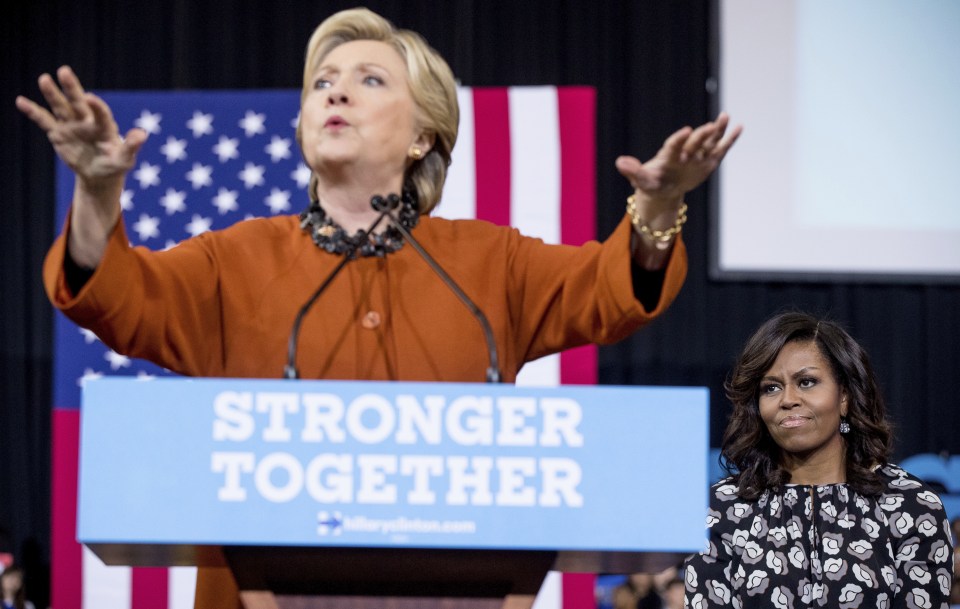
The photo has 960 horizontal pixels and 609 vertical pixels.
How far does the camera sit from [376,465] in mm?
1132

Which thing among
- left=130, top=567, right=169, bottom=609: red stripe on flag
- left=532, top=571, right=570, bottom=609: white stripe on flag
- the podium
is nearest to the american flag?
left=130, top=567, right=169, bottom=609: red stripe on flag

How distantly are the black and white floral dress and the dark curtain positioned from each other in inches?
101

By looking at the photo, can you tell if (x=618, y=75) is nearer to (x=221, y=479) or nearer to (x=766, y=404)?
(x=766, y=404)

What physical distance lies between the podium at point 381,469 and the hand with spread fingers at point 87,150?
0.92 ft

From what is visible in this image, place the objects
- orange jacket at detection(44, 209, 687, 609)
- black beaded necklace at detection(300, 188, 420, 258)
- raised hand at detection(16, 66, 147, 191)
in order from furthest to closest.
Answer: black beaded necklace at detection(300, 188, 420, 258)
orange jacket at detection(44, 209, 687, 609)
raised hand at detection(16, 66, 147, 191)

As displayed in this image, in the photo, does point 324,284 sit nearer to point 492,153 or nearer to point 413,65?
point 413,65

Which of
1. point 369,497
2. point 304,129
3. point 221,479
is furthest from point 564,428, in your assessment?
point 304,129

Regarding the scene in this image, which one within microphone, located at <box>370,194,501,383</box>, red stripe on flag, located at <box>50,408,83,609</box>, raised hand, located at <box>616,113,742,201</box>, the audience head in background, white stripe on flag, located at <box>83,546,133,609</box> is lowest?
the audience head in background

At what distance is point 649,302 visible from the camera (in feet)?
4.89

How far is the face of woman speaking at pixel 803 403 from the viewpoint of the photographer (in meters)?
2.46

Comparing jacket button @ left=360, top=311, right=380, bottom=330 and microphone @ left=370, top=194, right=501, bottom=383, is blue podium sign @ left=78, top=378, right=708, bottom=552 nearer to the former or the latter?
microphone @ left=370, top=194, right=501, bottom=383

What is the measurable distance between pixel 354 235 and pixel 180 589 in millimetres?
2212

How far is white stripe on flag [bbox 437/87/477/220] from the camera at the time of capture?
370cm

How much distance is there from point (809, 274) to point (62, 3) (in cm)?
351
